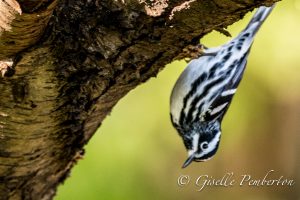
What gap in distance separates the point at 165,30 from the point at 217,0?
0.46 ft

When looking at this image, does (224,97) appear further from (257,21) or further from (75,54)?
(75,54)

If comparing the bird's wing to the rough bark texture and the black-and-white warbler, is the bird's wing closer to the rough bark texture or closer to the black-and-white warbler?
the black-and-white warbler

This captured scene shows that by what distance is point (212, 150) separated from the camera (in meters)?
2.75

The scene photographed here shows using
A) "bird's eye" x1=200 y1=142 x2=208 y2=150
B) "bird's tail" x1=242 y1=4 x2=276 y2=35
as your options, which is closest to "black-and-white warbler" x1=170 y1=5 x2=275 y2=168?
"bird's tail" x1=242 y1=4 x2=276 y2=35

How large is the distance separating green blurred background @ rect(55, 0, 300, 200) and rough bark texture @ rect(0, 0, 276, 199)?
1979 mm

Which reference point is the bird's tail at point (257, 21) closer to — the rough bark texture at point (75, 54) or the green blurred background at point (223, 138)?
the green blurred background at point (223, 138)

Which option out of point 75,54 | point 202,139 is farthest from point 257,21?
point 75,54

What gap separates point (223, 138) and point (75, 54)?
2.57 m

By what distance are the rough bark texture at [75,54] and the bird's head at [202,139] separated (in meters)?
1.08

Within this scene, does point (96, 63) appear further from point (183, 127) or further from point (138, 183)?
point (138, 183)

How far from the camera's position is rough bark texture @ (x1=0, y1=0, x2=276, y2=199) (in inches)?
50.4

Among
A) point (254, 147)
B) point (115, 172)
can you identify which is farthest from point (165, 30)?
point (254, 147)

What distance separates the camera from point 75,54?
144 centimetres

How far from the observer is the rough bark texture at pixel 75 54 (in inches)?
50.4
